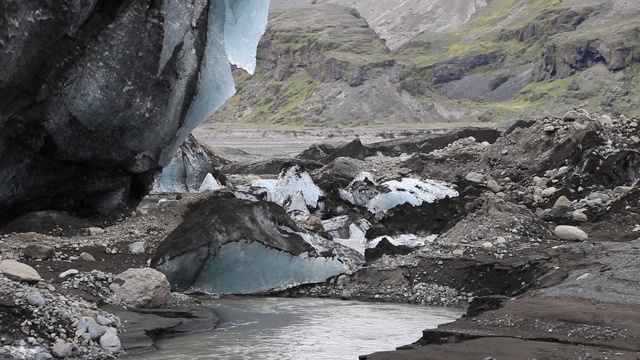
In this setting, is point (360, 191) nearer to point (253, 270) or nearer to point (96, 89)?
point (253, 270)

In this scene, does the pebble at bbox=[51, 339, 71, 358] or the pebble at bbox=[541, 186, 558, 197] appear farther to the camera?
the pebble at bbox=[541, 186, 558, 197]

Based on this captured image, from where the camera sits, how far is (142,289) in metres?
14.5

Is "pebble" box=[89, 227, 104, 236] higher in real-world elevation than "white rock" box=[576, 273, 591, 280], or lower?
higher

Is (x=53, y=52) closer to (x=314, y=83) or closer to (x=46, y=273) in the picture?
(x=46, y=273)

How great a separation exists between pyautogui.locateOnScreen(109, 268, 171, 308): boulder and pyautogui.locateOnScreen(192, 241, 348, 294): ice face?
8.23 feet

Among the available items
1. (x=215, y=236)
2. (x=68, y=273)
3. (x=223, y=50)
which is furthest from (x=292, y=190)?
(x=68, y=273)

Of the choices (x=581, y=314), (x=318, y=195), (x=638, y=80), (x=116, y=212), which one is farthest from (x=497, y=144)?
(x=638, y=80)

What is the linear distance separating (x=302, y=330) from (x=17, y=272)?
4174 mm

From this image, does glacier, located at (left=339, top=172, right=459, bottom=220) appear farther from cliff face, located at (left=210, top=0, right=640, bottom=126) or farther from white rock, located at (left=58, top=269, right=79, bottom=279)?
cliff face, located at (left=210, top=0, right=640, bottom=126)

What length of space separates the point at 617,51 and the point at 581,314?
6372 inches

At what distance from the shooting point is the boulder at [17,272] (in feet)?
42.7

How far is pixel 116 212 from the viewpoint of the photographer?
20938mm

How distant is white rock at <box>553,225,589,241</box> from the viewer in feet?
60.4

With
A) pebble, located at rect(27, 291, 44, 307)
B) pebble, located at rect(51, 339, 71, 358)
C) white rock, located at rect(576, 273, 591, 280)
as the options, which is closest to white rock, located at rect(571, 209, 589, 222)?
white rock, located at rect(576, 273, 591, 280)
